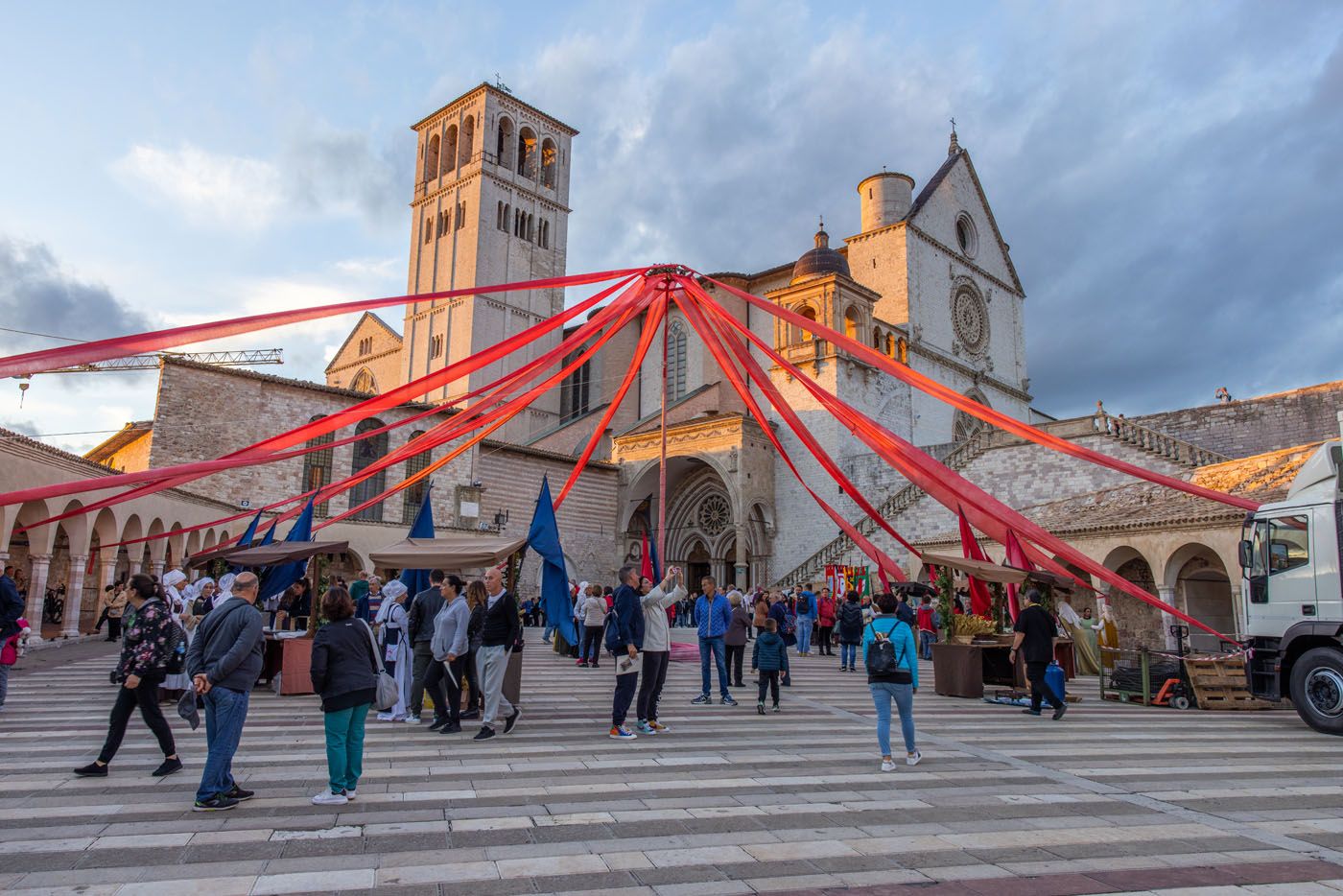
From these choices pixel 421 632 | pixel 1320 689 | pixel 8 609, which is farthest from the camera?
pixel 1320 689

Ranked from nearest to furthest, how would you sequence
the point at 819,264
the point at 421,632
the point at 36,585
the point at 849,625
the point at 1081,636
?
the point at 421,632, the point at 1081,636, the point at 849,625, the point at 36,585, the point at 819,264

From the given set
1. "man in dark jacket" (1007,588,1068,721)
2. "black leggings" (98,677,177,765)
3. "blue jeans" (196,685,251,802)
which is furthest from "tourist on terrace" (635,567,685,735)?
"man in dark jacket" (1007,588,1068,721)

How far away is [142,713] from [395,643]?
153 inches

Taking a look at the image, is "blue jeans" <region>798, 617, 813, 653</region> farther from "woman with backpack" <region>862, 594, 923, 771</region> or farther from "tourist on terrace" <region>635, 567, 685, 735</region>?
"woman with backpack" <region>862, 594, 923, 771</region>

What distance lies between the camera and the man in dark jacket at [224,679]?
530 centimetres

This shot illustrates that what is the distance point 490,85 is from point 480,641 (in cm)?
4442

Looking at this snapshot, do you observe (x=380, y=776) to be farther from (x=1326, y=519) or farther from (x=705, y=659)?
(x=1326, y=519)

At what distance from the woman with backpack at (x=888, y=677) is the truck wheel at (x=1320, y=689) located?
548 centimetres

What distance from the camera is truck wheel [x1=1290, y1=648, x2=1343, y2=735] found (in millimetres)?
9312

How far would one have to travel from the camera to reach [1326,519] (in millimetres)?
9750

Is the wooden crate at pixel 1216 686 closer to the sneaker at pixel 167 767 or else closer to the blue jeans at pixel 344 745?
the blue jeans at pixel 344 745

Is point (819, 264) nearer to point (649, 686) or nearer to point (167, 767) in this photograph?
point (649, 686)

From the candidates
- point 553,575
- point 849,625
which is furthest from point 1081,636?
point 553,575

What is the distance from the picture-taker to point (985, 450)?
2673cm
